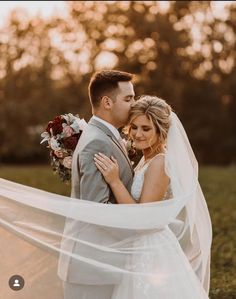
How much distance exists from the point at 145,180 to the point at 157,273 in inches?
25.5

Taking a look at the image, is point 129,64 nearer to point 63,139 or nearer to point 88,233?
point 63,139

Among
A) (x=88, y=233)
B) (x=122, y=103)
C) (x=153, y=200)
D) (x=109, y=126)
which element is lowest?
(x=88, y=233)

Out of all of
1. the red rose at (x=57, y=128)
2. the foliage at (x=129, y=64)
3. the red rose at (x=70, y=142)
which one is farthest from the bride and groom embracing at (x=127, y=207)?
the foliage at (x=129, y=64)

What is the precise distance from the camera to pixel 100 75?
5.57m

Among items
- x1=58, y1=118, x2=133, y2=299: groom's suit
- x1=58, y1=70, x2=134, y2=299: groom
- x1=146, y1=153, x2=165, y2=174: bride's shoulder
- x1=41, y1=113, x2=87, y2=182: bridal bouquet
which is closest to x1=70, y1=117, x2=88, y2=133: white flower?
x1=41, y1=113, x2=87, y2=182: bridal bouquet

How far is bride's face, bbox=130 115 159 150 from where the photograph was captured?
5.68 metres

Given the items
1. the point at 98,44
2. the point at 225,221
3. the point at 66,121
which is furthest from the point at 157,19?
the point at 66,121

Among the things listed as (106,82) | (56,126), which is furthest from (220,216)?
(106,82)

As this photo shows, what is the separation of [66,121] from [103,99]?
79cm

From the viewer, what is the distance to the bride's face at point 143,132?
5.68 m

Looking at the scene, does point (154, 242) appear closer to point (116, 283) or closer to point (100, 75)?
point (116, 283)

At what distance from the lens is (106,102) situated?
220 inches

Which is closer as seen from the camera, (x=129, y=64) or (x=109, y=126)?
(x=109, y=126)

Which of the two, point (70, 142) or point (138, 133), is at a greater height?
point (138, 133)
